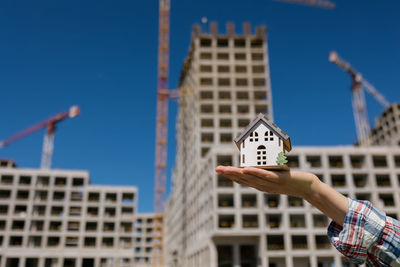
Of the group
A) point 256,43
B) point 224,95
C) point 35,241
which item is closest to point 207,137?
point 224,95

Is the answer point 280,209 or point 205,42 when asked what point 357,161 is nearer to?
point 280,209

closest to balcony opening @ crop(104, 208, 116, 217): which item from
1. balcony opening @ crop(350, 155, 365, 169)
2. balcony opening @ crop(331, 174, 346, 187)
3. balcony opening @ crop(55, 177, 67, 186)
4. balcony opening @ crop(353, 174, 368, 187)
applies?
balcony opening @ crop(55, 177, 67, 186)

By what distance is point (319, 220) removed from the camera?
61.1m

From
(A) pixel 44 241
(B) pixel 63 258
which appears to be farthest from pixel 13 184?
(B) pixel 63 258

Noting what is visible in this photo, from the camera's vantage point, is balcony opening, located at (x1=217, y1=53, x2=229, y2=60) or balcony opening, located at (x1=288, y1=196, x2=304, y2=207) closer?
balcony opening, located at (x1=288, y1=196, x2=304, y2=207)

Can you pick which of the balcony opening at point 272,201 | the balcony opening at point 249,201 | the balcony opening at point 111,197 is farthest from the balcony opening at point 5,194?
the balcony opening at point 272,201

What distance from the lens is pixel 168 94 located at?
380 feet

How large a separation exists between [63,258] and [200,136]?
132 feet

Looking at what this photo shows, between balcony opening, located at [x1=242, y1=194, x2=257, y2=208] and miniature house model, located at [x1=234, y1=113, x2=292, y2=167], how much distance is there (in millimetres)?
55442

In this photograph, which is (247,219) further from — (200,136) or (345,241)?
(345,241)

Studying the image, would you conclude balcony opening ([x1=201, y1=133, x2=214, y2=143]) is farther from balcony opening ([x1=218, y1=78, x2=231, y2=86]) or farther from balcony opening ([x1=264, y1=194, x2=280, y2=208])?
balcony opening ([x1=264, y1=194, x2=280, y2=208])

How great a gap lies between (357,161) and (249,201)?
19536 mm

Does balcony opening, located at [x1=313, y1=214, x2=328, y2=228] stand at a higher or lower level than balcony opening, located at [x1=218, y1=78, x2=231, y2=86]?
lower

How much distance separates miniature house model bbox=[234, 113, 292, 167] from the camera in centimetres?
650
